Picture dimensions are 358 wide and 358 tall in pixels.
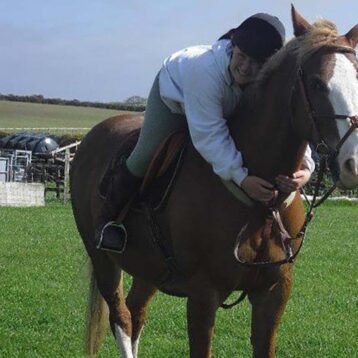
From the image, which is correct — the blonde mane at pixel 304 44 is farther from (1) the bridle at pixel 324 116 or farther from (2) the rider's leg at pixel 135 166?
(2) the rider's leg at pixel 135 166

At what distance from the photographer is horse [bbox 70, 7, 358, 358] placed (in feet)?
11.7

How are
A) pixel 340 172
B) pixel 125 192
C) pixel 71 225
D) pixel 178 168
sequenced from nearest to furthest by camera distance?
pixel 340 172 < pixel 178 168 < pixel 125 192 < pixel 71 225

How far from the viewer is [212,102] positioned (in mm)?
4191

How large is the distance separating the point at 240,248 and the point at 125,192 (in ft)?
3.41

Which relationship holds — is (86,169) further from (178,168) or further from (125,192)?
(178,168)

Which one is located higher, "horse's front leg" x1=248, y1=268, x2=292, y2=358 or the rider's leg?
the rider's leg

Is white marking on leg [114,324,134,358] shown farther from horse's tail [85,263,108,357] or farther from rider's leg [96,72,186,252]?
rider's leg [96,72,186,252]

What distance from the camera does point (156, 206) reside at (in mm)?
4633

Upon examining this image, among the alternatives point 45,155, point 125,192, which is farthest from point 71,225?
point 45,155

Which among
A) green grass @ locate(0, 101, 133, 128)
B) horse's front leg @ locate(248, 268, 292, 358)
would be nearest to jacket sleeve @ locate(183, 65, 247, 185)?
→ horse's front leg @ locate(248, 268, 292, 358)

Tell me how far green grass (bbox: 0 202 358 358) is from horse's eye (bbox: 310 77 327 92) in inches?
120

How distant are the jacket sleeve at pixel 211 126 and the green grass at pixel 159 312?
2.46 m

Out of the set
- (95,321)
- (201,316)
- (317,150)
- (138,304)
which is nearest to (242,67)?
(317,150)

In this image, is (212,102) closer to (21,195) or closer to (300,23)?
(300,23)
